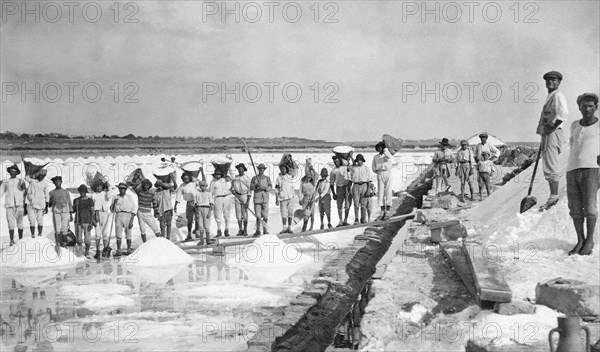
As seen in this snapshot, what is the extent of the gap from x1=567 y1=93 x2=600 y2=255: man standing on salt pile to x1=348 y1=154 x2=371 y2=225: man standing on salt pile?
4.59 meters

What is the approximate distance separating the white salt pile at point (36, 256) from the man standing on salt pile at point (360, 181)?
14.9 ft

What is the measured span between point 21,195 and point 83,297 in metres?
4.35

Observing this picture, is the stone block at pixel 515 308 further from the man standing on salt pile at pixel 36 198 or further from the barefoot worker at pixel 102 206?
the man standing on salt pile at pixel 36 198

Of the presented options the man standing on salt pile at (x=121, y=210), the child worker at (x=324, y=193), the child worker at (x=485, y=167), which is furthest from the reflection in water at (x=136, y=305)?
the child worker at (x=485, y=167)

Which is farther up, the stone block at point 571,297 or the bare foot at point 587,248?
the bare foot at point 587,248

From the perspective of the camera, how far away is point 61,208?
31.2 ft

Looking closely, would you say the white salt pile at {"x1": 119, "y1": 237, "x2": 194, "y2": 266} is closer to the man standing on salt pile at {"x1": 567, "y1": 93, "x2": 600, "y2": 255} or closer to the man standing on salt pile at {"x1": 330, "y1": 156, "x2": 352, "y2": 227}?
the man standing on salt pile at {"x1": 330, "y1": 156, "x2": 352, "y2": 227}

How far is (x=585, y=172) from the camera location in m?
5.68

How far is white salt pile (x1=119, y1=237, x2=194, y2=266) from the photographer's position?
27.3 feet

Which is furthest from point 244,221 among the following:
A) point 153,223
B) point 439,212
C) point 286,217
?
point 439,212

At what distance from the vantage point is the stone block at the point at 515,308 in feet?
14.7

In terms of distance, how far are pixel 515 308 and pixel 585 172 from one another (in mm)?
Answer: 1913

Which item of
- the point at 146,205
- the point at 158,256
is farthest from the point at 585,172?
the point at 146,205

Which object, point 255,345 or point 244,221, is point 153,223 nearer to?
point 244,221
